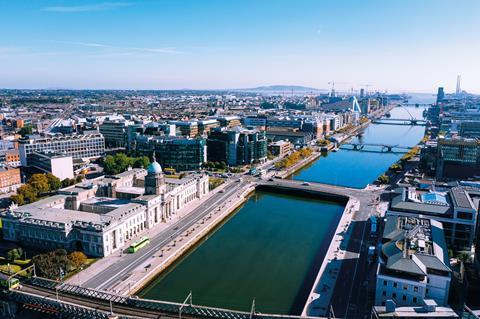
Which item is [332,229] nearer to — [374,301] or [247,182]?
[374,301]

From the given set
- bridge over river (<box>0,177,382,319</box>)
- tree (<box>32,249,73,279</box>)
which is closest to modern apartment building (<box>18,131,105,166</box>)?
tree (<box>32,249,73,279</box>)

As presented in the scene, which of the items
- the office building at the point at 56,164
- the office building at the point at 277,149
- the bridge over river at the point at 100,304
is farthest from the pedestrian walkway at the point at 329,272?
the office building at the point at 56,164

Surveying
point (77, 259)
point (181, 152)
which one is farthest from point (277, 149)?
point (77, 259)

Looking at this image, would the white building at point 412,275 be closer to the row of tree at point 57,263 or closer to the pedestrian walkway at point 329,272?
the pedestrian walkway at point 329,272

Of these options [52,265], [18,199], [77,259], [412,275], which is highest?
[412,275]

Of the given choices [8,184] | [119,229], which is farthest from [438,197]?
[8,184]

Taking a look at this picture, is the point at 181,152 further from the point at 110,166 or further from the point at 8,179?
the point at 8,179
